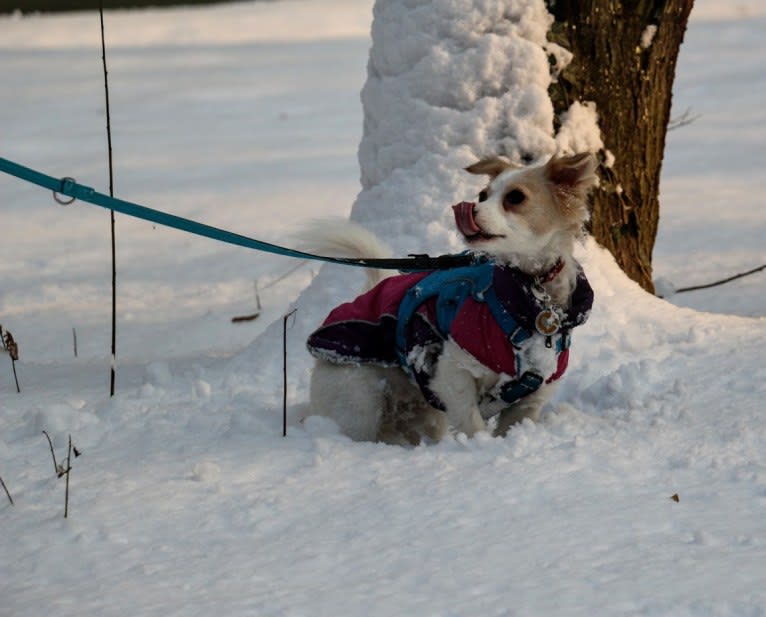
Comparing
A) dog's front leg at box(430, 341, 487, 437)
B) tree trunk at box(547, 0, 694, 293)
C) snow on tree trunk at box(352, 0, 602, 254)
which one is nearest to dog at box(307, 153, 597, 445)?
dog's front leg at box(430, 341, 487, 437)

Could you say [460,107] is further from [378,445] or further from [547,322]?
[378,445]

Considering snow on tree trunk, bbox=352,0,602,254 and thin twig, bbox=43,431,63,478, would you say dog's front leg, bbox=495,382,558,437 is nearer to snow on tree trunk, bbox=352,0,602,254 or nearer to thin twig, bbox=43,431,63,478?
snow on tree trunk, bbox=352,0,602,254

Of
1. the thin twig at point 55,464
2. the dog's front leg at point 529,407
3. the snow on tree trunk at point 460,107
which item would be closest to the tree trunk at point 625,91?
the snow on tree trunk at point 460,107

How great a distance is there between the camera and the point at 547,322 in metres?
3.21

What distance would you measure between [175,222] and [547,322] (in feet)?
3.47

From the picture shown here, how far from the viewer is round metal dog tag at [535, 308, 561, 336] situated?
3.21 metres

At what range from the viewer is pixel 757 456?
3.01m

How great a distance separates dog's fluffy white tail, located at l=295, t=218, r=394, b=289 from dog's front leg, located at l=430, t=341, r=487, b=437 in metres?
0.56

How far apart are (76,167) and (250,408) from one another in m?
5.46

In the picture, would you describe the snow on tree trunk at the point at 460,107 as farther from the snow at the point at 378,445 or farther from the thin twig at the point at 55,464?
the thin twig at the point at 55,464

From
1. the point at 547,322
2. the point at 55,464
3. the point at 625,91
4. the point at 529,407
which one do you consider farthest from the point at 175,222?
the point at 625,91

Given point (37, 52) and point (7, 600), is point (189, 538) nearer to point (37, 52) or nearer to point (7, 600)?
point (7, 600)

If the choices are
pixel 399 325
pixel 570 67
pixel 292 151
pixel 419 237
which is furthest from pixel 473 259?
pixel 292 151

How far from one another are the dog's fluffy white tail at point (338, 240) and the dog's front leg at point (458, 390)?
556 millimetres
